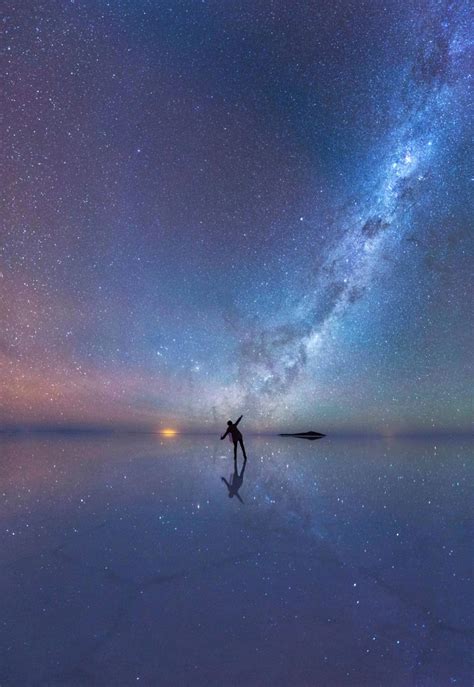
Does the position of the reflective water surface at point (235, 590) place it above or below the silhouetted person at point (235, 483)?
below

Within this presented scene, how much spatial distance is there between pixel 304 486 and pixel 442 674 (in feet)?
21.9

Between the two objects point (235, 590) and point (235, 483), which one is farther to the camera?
point (235, 483)

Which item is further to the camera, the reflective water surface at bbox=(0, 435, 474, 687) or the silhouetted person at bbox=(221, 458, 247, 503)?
the silhouetted person at bbox=(221, 458, 247, 503)

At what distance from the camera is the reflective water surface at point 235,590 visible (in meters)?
2.71

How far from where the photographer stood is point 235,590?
3.85 meters

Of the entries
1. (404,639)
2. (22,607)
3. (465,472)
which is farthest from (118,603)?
(465,472)

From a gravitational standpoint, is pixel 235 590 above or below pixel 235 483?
below

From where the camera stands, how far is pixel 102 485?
9148mm

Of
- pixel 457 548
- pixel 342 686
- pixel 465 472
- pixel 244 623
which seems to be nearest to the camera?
pixel 342 686

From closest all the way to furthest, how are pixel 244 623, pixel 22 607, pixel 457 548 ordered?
pixel 244 623 → pixel 22 607 → pixel 457 548

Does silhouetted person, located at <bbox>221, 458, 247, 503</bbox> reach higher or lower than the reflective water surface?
higher

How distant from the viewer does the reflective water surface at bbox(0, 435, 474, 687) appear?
271 cm

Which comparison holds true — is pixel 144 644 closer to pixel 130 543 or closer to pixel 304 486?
pixel 130 543

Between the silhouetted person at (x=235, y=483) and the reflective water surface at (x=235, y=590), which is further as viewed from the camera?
the silhouetted person at (x=235, y=483)
